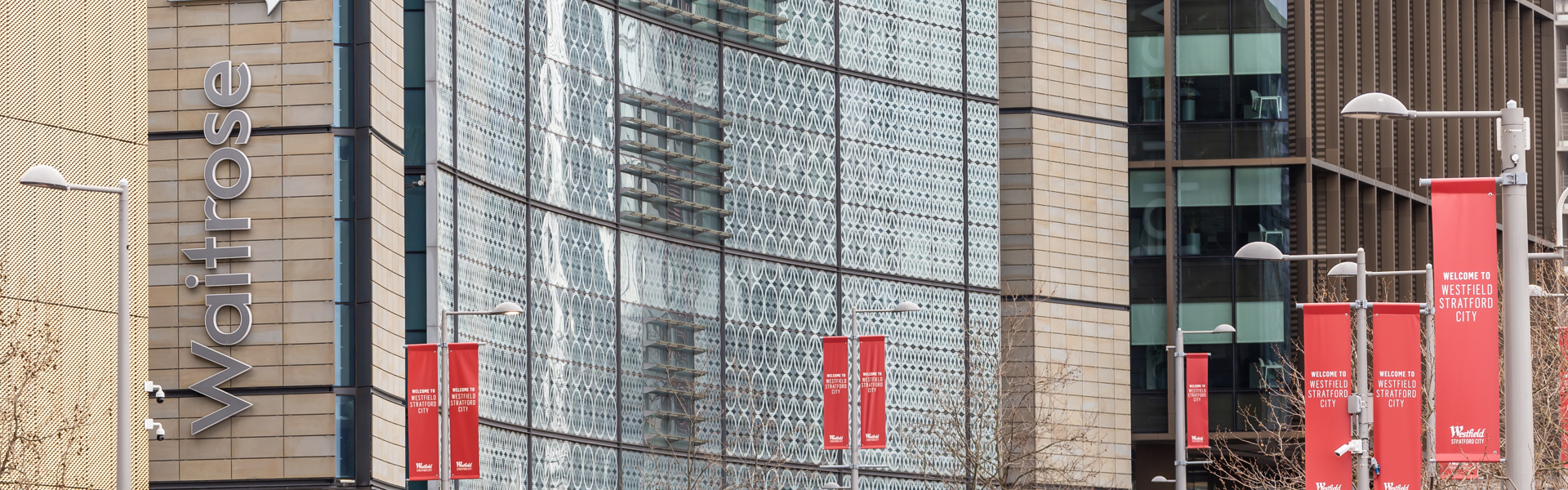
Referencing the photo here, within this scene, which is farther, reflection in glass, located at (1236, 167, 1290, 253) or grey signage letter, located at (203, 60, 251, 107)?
reflection in glass, located at (1236, 167, 1290, 253)

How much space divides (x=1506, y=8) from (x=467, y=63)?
168 ft

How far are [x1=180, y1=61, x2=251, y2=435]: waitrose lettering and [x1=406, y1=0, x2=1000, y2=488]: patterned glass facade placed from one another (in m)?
4.47

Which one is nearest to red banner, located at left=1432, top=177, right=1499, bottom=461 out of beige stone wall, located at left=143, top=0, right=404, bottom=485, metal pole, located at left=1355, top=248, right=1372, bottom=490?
metal pole, located at left=1355, top=248, right=1372, bottom=490

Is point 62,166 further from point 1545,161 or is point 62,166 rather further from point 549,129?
point 1545,161

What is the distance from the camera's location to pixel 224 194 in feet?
132

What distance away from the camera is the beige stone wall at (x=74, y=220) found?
105 ft

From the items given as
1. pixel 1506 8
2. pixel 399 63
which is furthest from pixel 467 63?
pixel 1506 8

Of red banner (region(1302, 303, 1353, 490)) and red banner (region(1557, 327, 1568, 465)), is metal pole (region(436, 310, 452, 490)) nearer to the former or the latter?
red banner (region(1302, 303, 1353, 490))

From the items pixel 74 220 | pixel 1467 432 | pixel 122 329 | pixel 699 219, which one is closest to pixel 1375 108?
pixel 1467 432

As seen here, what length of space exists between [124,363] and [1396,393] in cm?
1659

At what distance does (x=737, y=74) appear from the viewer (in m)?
55.9

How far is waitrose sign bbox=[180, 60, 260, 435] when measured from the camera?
40094mm

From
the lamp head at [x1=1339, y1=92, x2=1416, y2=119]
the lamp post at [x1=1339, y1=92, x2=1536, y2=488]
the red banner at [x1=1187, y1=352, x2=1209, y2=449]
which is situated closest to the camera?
the lamp post at [x1=1339, y1=92, x2=1536, y2=488]

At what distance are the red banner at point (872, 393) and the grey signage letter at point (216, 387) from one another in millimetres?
12296
